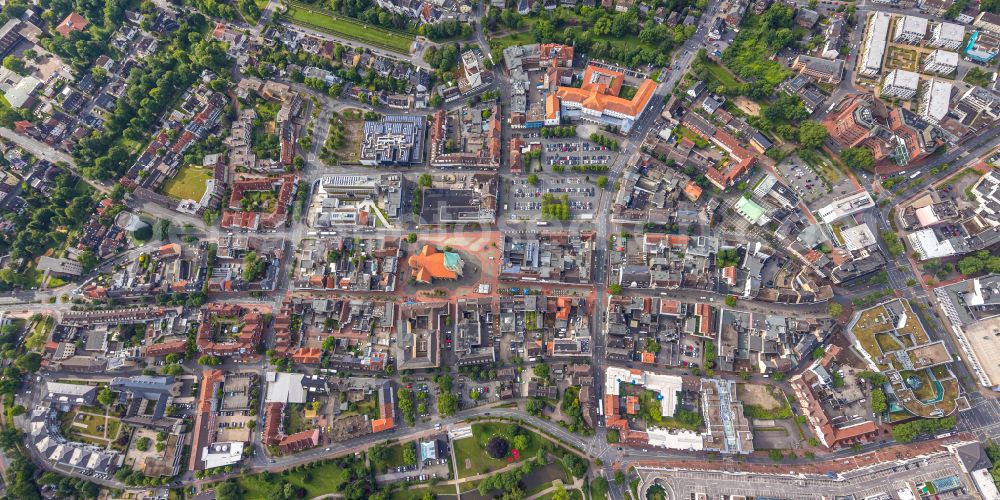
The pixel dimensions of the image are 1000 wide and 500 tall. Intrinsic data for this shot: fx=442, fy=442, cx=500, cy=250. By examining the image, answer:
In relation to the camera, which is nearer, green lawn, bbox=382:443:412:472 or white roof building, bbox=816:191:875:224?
green lawn, bbox=382:443:412:472

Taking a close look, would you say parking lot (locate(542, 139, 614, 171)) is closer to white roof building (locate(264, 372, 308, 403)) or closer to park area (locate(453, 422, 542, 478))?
park area (locate(453, 422, 542, 478))

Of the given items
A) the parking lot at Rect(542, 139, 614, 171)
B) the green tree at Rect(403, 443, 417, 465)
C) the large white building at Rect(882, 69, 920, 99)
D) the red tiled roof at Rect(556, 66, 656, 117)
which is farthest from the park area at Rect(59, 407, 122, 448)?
the large white building at Rect(882, 69, 920, 99)

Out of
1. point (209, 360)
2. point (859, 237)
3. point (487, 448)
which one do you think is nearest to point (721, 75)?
point (859, 237)

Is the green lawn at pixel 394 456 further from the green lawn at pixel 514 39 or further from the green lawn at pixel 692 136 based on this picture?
the green lawn at pixel 514 39

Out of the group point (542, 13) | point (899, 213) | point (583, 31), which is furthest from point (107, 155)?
point (899, 213)

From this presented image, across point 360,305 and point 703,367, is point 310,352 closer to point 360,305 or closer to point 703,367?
point 360,305

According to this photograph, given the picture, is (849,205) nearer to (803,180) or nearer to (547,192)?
(803,180)

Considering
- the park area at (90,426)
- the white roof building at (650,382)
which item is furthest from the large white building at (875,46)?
the park area at (90,426)
